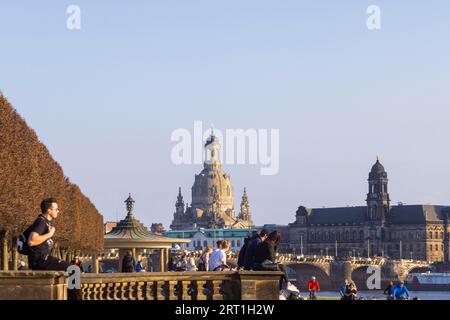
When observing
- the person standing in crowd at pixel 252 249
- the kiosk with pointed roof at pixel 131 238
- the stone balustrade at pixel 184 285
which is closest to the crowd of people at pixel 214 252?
the person standing in crowd at pixel 252 249

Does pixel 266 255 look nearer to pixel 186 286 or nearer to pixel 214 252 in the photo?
pixel 186 286

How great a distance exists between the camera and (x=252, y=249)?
24469 mm

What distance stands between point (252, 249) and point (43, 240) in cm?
698

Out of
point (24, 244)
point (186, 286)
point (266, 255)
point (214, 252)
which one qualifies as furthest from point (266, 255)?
point (24, 244)

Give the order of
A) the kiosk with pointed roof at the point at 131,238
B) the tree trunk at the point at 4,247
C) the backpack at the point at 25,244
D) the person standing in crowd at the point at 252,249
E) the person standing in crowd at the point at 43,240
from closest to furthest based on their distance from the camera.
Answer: the person standing in crowd at the point at 43,240 < the backpack at the point at 25,244 < the person standing in crowd at the point at 252,249 < the tree trunk at the point at 4,247 < the kiosk with pointed roof at the point at 131,238

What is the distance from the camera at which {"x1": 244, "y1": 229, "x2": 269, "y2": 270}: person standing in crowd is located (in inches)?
959

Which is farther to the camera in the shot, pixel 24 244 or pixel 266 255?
pixel 266 255

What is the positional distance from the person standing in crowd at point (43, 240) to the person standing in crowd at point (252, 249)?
6379mm

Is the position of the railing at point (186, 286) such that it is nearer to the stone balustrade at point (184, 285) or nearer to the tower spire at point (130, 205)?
the stone balustrade at point (184, 285)

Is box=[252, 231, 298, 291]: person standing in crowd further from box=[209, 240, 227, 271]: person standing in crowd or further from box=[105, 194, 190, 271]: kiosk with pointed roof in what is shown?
box=[105, 194, 190, 271]: kiosk with pointed roof

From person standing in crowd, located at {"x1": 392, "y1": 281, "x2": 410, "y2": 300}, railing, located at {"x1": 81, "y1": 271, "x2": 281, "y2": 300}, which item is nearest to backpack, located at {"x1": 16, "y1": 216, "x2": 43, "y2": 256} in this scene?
railing, located at {"x1": 81, "y1": 271, "x2": 281, "y2": 300}

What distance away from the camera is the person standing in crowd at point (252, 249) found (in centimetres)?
2436
